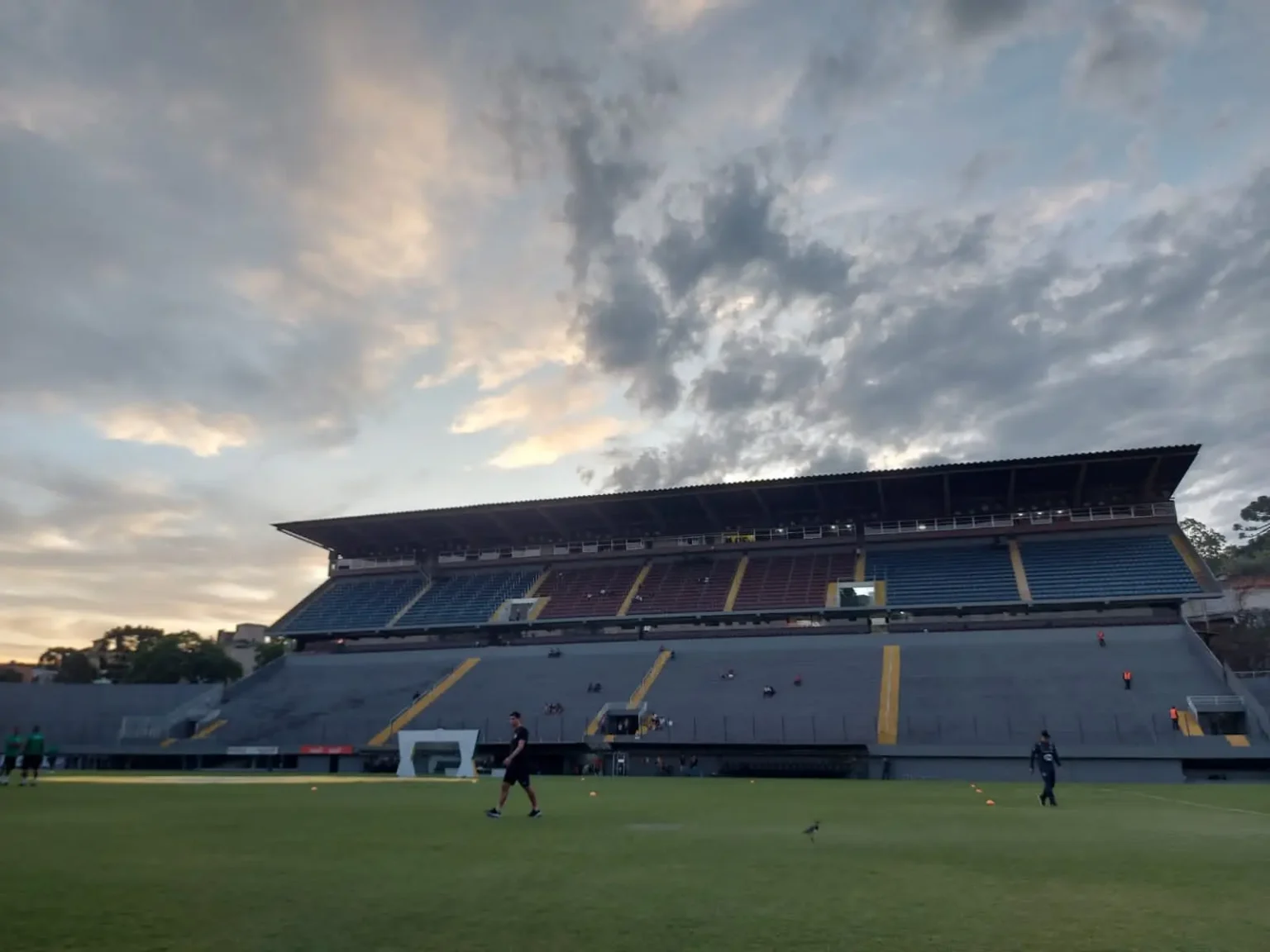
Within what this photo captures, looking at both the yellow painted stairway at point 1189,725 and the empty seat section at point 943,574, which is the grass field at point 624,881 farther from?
the empty seat section at point 943,574

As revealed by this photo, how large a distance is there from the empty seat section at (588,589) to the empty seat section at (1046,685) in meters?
17.3

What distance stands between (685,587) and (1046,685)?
20839mm

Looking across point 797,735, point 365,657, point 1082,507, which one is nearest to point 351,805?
point 797,735

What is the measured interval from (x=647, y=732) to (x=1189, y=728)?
21.5 metres

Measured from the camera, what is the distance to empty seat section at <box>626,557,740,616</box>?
167 feet

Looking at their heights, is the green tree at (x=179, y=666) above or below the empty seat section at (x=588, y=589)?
below

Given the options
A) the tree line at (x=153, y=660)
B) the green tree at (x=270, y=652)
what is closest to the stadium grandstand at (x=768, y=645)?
the tree line at (x=153, y=660)

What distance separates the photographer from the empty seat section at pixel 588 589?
52.8 m

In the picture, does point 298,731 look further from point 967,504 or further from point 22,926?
point 22,926

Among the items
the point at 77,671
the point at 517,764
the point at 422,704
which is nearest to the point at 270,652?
the point at 77,671

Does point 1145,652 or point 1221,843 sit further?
point 1145,652

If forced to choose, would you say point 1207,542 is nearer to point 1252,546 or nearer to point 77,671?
point 1252,546

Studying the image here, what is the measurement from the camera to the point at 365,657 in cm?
5522

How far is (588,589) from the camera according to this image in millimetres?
55156
